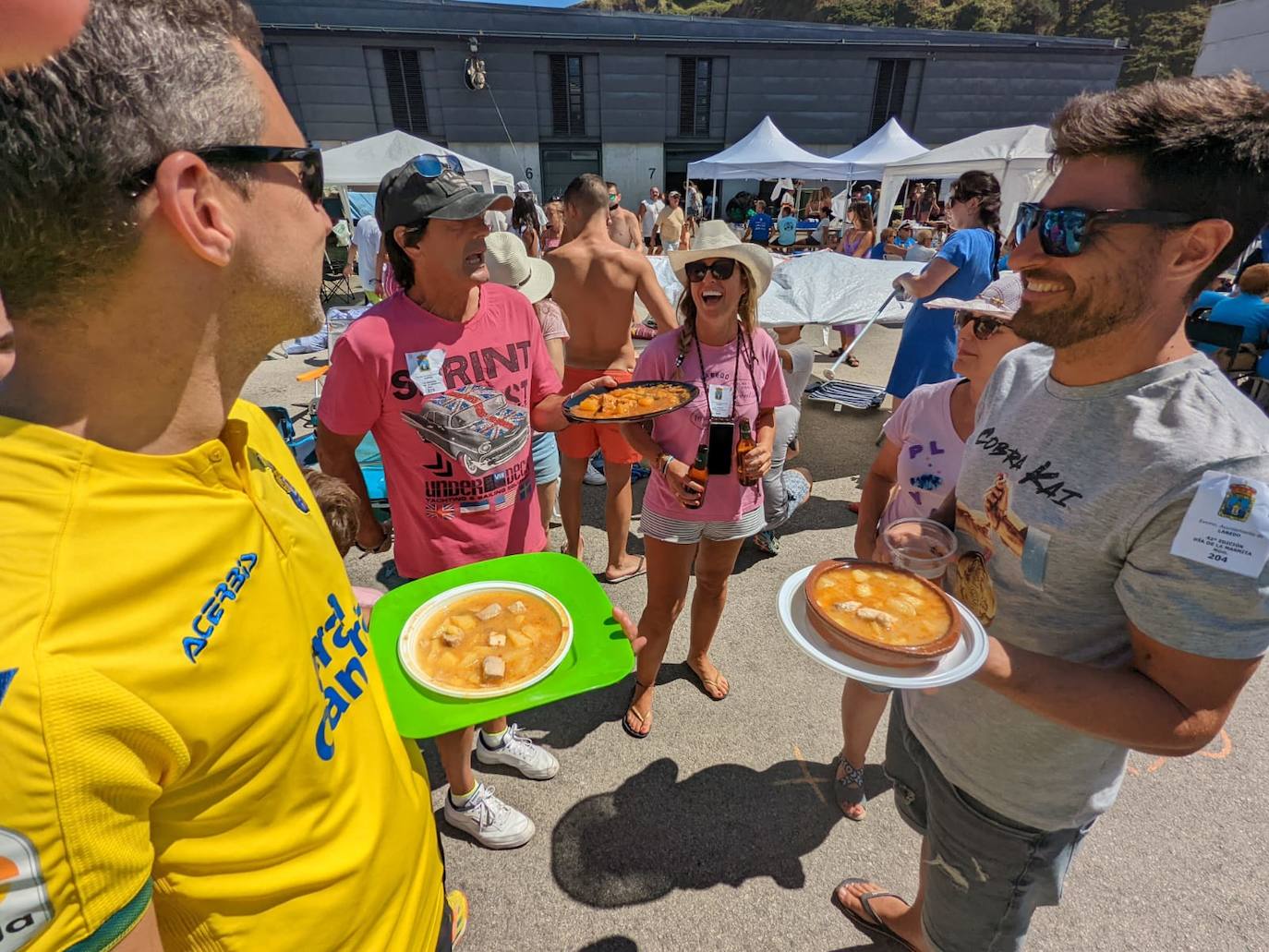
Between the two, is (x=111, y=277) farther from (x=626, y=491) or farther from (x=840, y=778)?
(x=626, y=491)

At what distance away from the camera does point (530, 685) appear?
1571 mm

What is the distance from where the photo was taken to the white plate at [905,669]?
1.20m

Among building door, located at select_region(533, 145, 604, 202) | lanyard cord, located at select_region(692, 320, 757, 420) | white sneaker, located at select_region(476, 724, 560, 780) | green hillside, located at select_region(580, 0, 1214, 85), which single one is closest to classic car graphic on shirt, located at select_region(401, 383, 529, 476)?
lanyard cord, located at select_region(692, 320, 757, 420)

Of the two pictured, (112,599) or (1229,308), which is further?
(1229,308)

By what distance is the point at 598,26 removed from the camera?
32.5 m

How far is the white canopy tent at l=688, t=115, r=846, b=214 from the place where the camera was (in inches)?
685

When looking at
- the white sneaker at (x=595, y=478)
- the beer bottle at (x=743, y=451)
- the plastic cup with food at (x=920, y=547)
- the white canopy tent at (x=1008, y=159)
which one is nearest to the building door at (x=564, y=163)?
the white canopy tent at (x=1008, y=159)

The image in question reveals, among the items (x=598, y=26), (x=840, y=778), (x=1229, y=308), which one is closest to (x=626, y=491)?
(x=840, y=778)

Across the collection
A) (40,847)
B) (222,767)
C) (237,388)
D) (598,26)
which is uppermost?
(598,26)

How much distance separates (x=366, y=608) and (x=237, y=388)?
3.80ft

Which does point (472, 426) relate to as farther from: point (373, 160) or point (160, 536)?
point (373, 160)

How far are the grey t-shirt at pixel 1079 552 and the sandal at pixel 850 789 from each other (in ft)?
3.79

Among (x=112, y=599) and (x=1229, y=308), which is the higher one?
(x=112, y=599)

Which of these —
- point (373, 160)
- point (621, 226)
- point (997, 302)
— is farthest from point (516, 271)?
point (373, 160)
